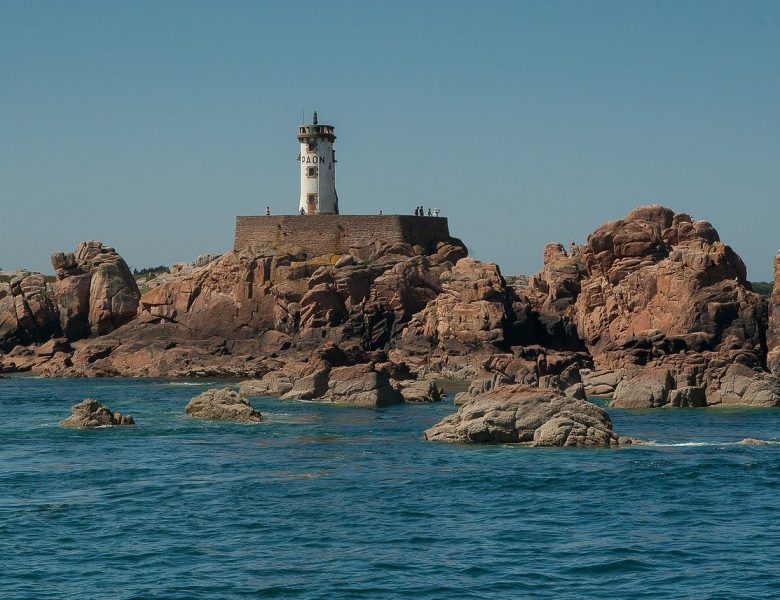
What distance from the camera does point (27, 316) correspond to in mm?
115312

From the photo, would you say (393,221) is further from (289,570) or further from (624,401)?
(289,570)

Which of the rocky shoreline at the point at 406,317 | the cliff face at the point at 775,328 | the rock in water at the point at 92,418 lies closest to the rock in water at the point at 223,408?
the rock in water at the point at 92,418

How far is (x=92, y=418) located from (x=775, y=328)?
149ft

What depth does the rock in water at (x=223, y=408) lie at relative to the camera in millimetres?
65938

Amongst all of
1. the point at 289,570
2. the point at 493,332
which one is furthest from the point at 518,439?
the point at 493,332

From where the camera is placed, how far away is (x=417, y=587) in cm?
3123

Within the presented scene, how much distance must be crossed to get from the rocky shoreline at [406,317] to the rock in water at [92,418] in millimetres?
15567

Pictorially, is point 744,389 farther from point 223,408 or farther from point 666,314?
point 223,408

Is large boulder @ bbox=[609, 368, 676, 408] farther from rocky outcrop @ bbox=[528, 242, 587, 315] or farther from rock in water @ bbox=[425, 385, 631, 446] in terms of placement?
rocky outcrop @ bbox=[528, 242, 587, 315]

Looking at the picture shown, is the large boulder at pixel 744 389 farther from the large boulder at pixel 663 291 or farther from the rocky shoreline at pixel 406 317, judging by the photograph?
the large boulder at pixel 663 291

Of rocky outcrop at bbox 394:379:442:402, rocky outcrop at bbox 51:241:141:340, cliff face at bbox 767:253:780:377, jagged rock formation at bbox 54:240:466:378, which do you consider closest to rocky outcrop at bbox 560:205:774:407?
cliff face at bbox 767:253:780:377

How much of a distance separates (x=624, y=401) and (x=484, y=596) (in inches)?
1642

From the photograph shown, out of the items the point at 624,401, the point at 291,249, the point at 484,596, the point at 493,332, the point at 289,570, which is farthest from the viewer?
the point at 291,249

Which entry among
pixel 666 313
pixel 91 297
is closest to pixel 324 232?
pixel 91 297
